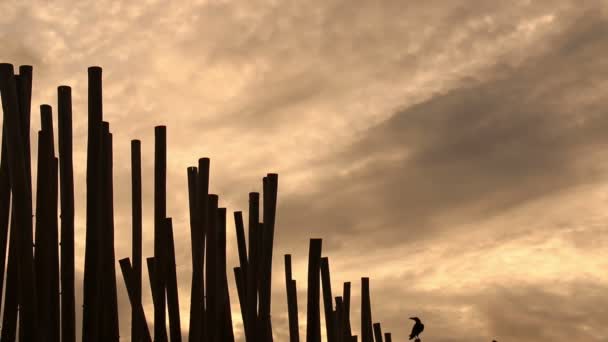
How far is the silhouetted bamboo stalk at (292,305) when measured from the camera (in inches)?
377

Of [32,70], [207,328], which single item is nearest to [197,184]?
[207,328]

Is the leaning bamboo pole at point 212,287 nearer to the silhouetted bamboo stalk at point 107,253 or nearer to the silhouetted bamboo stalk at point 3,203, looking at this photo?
the silhouetted bamboo stalk at point 107,253

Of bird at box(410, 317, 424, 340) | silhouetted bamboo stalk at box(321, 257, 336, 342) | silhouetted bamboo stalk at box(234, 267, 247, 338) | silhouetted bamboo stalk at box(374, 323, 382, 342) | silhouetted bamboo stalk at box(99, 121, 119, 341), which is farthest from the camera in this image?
bird at box(410, 317, 424, 340)

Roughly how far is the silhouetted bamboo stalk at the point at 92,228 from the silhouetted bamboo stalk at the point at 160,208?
0.91 metres

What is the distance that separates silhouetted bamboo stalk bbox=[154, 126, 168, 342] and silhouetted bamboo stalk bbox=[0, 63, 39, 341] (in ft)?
4.35

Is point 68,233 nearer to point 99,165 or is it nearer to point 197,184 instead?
point 99,165

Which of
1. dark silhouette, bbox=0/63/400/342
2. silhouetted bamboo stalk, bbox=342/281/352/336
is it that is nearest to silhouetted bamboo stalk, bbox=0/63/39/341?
dark silhouette, bbox=0/63/400/342

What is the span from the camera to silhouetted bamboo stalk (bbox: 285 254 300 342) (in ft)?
31.4

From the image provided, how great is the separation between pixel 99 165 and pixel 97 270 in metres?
0.80

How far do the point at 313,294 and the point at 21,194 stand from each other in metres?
3.19

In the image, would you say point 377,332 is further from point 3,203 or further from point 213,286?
point 3,203

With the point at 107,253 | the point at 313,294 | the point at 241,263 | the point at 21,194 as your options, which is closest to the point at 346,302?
the point at 313,294

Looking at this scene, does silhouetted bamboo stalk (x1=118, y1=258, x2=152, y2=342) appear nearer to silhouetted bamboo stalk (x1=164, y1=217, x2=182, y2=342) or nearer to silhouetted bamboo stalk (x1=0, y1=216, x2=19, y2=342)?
silhouetted bamboo stalk (x1=164, y1=217, x2=182, y2=342)

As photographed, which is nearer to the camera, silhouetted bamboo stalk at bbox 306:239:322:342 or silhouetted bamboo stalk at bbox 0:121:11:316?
silhouetted bamboo stalk at bbox 0:121:11:316
